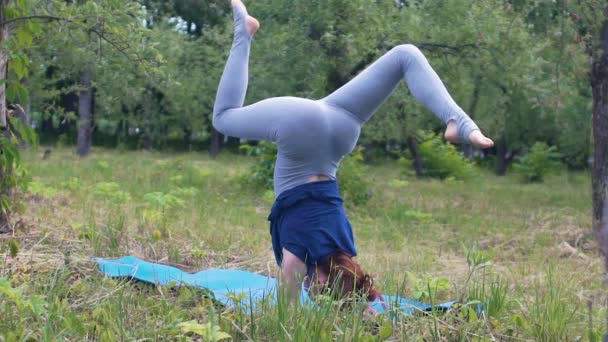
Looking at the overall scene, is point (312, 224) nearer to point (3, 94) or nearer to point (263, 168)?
point (3, 94)

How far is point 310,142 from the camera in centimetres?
329

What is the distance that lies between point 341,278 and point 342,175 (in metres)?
8.49

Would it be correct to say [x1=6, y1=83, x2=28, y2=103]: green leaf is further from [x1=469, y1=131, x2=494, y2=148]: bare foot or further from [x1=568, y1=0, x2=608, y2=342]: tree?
[x1=568, y1=0, x2=608, y2=342]: tree

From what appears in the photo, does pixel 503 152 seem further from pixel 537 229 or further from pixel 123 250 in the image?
pixel 123 250

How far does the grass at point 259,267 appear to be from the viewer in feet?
9.46

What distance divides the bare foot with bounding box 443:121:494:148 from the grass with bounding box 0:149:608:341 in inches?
23.8

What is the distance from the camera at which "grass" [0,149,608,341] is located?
2.88 m

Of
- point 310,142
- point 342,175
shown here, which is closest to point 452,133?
point 310,142

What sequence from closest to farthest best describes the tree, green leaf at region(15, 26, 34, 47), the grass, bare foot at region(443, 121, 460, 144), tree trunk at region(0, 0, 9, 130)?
1. bare foot at region(443, 121, 460, 144)
2. the grass
3. green leaf at region(15, 26, 34, 47)
4. tree trunk at region(0, 0, 9, 130)
5. the tree

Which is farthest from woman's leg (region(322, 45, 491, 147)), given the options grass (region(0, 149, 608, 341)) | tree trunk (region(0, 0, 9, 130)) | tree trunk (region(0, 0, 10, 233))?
tree trunk (region(0, 0, 10, 233))

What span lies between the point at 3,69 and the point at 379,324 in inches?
139

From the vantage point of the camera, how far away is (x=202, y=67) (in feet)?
59.1

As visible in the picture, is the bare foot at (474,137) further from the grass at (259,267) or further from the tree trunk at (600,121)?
the tree trunk at (600,121)

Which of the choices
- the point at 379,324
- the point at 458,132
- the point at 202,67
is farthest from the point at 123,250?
the point at 202,67
